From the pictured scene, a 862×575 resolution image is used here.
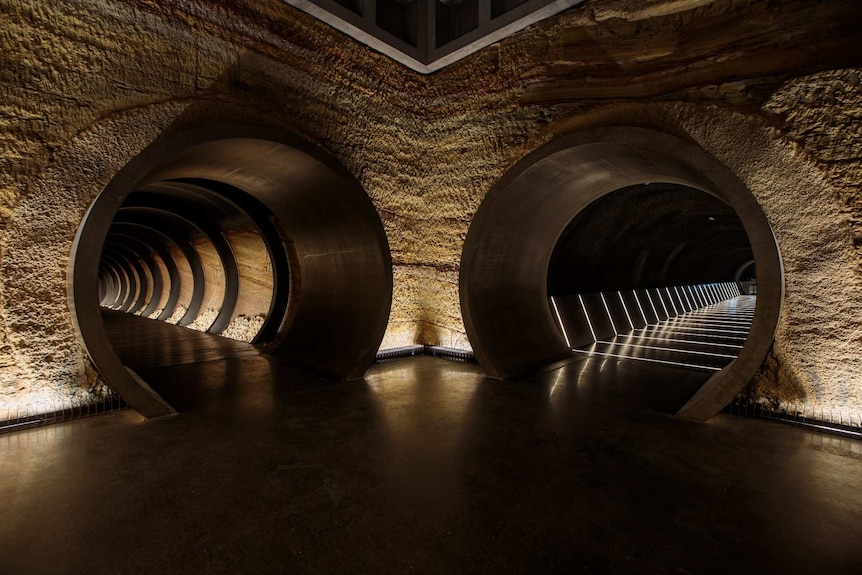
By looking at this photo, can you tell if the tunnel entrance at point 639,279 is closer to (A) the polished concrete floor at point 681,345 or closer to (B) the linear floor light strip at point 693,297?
(A) the polished concrete floor at point 681,345

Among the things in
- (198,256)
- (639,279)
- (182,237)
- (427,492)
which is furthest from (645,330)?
(182,237)

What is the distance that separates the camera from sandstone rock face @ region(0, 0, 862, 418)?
3.45 meters

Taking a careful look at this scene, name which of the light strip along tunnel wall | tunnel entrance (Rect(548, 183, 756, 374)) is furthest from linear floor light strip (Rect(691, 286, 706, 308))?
the light strip along tunnel wall

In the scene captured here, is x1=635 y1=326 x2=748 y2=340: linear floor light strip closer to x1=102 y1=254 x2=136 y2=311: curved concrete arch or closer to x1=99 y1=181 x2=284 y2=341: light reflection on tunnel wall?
x1=99 y1=181 x2=284 y2=341: light reflection on tunnel wall

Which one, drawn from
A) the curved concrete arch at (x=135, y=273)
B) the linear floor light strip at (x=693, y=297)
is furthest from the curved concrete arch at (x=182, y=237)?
the linear floor light strip at (x=693, y=297)

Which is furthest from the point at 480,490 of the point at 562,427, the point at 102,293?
the point at 102,293

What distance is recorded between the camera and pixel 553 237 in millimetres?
6750

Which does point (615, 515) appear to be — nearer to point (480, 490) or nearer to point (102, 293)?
point (480, 490)

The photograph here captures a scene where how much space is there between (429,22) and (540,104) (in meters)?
2.11

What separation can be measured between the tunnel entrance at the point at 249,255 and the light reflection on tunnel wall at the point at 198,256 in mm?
33

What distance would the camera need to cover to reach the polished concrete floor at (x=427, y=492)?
207 cm

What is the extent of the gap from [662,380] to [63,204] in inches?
253

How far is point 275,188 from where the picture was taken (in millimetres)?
6020

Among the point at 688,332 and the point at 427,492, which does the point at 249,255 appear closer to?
the point at 427,492
